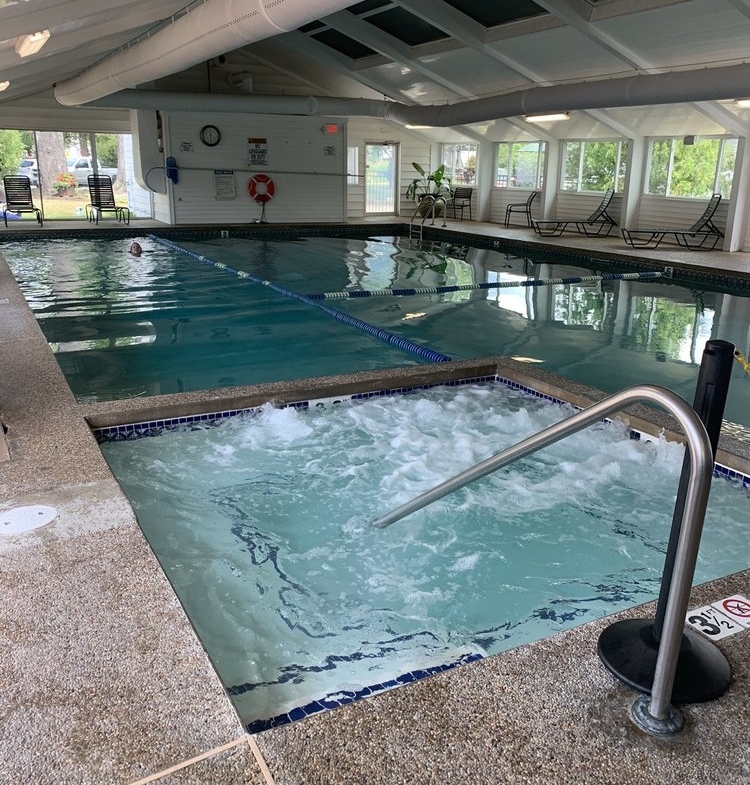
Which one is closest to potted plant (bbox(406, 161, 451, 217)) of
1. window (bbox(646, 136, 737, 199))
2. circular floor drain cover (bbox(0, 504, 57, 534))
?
window (bbox(646, 136, 737, 199))

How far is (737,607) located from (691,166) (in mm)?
13122

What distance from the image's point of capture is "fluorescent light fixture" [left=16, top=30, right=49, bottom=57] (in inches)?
239

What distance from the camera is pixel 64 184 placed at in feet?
54.6

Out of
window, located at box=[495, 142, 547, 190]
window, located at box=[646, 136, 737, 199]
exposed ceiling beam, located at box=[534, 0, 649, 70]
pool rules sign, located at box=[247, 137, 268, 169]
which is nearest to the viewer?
exposed ceiling beam, located at box=[534, 0, 649, 70]

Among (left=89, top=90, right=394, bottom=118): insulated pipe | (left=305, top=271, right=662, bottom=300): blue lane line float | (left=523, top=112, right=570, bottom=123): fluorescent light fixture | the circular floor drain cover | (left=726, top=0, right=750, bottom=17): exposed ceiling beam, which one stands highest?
(left=726, top=0, right=750, bottom=17): exposed ceiling beam

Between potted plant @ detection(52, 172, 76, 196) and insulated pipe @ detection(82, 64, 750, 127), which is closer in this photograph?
insulated pipe @ detection(82, 64, 750, 127)

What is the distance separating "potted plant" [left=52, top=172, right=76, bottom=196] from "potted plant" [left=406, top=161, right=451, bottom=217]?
7881 millimetres

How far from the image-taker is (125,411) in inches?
163

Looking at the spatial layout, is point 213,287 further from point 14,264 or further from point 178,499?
point 178,499

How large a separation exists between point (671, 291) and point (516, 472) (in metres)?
6.96

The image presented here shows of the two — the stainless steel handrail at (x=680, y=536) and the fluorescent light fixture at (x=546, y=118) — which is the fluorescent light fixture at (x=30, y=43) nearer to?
the stainless steel handrail at (x=680, y=536)

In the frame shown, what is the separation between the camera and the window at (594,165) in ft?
49.2

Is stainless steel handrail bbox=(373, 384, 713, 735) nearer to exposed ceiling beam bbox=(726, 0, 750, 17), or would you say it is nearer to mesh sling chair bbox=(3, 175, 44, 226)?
exposed ceiling beam bbox=(726, 0, 750, 17)

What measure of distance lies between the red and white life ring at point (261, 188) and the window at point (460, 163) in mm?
5100
